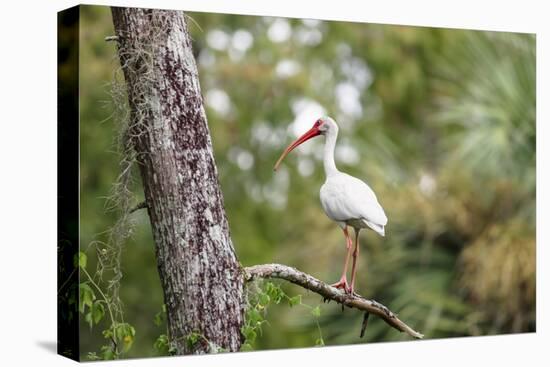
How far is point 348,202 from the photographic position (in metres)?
6.45

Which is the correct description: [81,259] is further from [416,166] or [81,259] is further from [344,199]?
[416,166]

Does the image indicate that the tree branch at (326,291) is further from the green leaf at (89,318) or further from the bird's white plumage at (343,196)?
the green leaf at (89,318)

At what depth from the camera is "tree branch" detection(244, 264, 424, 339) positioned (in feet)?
19.2

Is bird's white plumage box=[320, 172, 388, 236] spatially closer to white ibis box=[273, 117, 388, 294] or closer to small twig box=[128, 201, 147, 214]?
white ibis box=[273, 117, 388, 294]

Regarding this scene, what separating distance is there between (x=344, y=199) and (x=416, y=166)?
1001 mm

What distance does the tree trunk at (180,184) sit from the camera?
544cm

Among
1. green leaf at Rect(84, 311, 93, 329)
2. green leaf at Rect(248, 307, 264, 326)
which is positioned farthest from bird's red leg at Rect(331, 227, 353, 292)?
green leaf at Rect(84, 311, 93, 329)

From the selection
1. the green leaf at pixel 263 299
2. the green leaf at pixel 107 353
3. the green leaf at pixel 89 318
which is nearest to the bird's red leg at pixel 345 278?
the green leaf at pixel 263 299

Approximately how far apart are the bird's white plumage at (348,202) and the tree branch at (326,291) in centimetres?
41

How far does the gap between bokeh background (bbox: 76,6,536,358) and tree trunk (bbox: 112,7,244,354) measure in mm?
1075

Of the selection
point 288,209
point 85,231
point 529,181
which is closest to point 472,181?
point 529,181

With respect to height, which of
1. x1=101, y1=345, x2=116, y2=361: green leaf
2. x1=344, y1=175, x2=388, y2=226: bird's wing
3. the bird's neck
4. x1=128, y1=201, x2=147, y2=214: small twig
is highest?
the bird's neck

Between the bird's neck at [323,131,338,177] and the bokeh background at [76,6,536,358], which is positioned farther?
the bokeh background at [76,6,536,358]

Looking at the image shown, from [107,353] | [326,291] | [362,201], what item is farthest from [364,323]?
[107,353]
